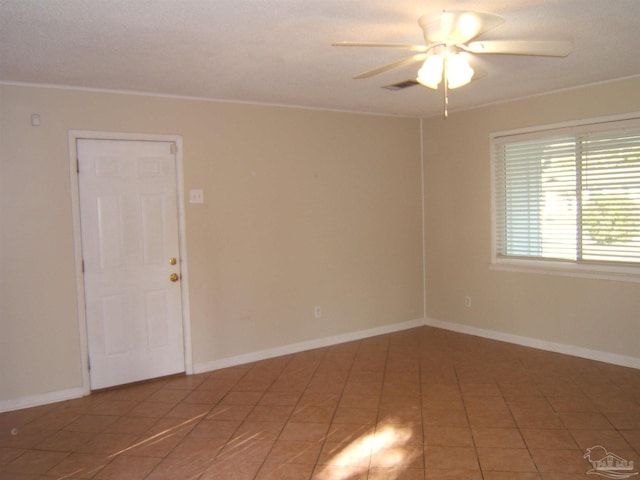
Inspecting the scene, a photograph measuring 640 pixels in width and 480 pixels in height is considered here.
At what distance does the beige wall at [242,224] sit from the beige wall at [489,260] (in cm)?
27

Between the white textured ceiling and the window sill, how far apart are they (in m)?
1.63

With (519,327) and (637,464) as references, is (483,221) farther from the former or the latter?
(637,464)

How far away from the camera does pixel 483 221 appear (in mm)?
5398

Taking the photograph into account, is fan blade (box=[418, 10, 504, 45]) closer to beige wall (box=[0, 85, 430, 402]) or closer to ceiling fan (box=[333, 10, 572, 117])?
ceiling fan (box=[333, 10, 572, 117])

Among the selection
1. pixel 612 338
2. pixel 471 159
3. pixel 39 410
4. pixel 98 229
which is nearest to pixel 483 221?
pixel 471 159

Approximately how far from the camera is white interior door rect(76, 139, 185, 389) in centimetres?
412

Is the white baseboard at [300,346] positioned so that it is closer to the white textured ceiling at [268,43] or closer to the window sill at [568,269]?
the window sill at [568,269]

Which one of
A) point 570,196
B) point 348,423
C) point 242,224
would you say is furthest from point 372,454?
point 570,196

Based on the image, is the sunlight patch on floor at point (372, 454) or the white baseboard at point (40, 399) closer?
the sunlight patch on floor at point (372, 454)

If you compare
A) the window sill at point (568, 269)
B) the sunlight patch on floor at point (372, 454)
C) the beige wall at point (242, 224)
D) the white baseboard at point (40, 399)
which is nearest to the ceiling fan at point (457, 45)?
the sunlight patch on floor at point (372, 454)

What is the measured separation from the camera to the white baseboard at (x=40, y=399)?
381cm

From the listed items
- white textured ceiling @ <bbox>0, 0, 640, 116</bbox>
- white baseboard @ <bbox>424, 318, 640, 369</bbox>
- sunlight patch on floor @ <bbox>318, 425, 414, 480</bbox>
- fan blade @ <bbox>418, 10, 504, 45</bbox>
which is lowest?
sunlight patch on floor @ <bbox>318, 425, 414, 480</bbox>

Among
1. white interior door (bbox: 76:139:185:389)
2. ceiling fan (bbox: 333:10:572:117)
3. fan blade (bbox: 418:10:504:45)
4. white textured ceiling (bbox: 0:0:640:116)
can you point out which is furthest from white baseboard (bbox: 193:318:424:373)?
fan blade (bbox: 418:10:504:45)

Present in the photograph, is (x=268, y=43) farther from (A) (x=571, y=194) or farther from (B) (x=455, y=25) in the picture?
(A) (x=571, y=194)
